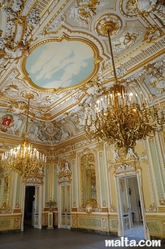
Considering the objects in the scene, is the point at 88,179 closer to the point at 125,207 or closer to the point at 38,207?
the point at 125,207

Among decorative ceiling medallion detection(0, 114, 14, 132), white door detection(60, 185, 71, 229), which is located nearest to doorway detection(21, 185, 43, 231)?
white door detection(60, 185, 71, 229)

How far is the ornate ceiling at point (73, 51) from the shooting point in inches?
180

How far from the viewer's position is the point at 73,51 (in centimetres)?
589

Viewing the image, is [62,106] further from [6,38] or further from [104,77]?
Answer: [6,38]

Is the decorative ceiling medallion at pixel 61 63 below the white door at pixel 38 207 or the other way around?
the other way around

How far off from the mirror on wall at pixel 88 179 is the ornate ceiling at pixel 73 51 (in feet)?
8.40

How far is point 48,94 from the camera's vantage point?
814cm

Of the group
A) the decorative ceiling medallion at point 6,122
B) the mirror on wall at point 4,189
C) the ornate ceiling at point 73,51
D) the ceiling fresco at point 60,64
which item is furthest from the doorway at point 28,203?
the ceiling fresco at point 60,64

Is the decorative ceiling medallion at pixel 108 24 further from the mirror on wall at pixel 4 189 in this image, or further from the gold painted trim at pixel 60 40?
the mirror on wall at pixel 4 189

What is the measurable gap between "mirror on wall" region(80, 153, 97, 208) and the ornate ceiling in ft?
8.40

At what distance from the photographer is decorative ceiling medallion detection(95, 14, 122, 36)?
15.9ft

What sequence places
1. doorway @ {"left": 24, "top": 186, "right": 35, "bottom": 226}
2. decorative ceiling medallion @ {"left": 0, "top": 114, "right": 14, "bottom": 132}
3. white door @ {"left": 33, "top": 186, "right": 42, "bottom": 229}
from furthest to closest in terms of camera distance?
doorway @ {"left": 24, "top": 186, "right": 35, "bottom": 226} < white door @ {"left": 33, "top": 186, "right": 42, "bottom": 229} < decorative ceiling medallion @ {"left": 0, "top": 114, "right": 14, "bottom": 132}

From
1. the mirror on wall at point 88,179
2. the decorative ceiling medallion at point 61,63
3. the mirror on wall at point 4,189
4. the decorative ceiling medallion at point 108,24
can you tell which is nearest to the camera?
the decorative ceiling medallion at point 108,24

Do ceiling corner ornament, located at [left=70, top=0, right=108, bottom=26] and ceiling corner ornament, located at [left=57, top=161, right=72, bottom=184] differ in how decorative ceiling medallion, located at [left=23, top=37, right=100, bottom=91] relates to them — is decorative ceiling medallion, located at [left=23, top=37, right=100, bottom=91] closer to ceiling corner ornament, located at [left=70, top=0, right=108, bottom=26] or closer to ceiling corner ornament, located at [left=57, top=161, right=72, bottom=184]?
ceiling corner ornament, located at [left=70, top=0, right=108, bottom=26]
